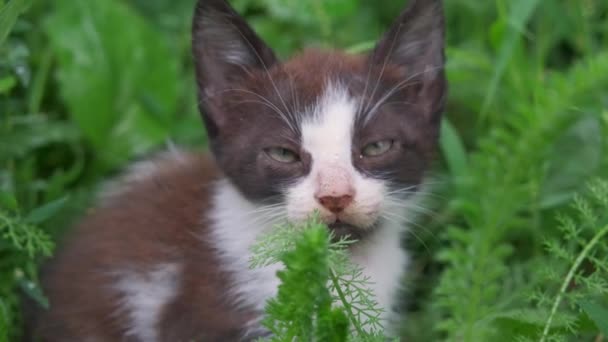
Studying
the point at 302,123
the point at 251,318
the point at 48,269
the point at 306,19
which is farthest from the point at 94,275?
the point at 306,19

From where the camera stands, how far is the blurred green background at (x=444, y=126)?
3078 millimetres

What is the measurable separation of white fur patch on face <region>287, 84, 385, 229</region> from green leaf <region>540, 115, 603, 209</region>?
1217 mm

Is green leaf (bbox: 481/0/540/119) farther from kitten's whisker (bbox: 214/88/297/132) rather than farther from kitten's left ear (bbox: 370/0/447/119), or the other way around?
kitten's whisker (bbox: 214/88/297/132)

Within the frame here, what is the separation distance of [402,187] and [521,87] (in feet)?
4.31

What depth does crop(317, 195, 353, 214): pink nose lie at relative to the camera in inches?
101

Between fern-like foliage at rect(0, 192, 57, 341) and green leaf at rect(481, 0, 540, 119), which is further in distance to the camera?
green leaf at rect(481, 0, 540, 119)

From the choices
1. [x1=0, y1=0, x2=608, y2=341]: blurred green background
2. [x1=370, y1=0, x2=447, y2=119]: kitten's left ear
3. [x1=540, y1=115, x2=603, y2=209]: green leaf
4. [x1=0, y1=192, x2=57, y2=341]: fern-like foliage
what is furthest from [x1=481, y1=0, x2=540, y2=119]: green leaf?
[x1=0, y1=192, x2=57, y2=341]: fern-like foliage

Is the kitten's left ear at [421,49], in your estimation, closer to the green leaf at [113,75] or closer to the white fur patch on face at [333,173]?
the white fur patch on face at [333,173]

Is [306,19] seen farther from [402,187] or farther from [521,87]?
[402,187]

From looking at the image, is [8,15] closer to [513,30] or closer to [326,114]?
[326,114]

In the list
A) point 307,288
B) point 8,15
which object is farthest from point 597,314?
point 8,15

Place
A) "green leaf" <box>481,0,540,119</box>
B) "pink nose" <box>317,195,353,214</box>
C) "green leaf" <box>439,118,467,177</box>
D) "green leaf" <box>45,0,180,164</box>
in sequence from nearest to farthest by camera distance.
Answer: "pink nose" <box>317,195,353,214</box>
"green leaf" <box>481,0,540,119</box>
"green leaf" <box>439,118,467,177</box>
"green leaf" <box>45,0,180,164</box>

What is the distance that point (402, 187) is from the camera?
285 centimetres

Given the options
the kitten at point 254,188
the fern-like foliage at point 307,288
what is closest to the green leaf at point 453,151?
the kitten at point 254,188
